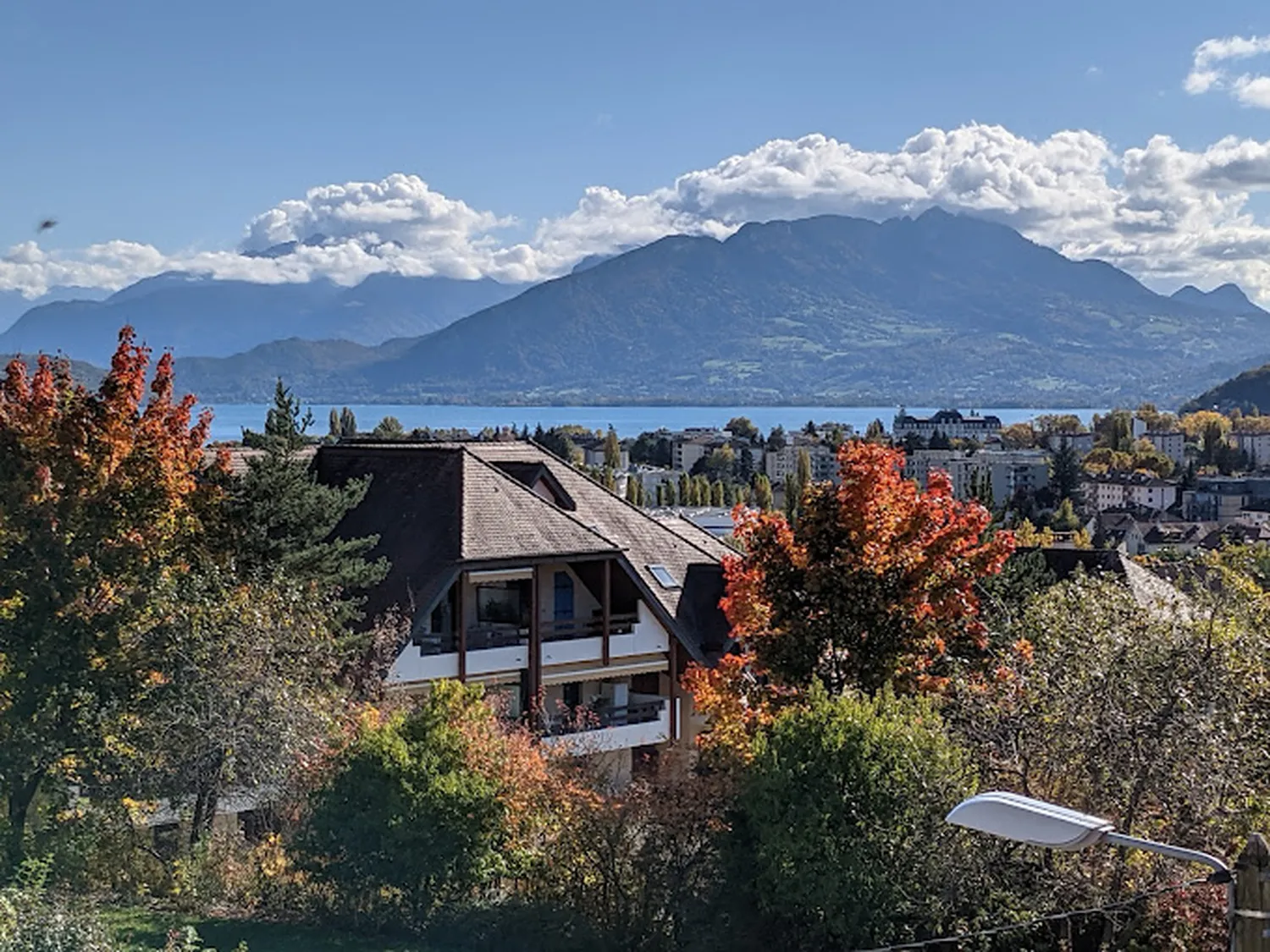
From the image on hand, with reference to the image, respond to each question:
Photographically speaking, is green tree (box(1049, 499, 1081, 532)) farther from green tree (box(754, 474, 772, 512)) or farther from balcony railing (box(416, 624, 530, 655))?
balcony railing (box(416, 624, 530, 655))

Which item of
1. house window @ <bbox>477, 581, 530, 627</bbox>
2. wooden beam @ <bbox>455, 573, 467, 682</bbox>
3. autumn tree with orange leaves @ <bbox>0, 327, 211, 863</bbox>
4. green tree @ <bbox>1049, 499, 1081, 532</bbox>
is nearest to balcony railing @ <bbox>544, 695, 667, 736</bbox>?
wooden beam @ <bbox>455, 573, 467, 682</bbox>

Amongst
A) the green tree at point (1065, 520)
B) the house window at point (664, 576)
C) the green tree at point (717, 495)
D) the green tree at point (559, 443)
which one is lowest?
the green tree at point (1065, 520)

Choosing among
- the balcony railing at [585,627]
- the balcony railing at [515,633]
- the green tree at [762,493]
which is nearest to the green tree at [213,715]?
the balcony railing at [515,633]

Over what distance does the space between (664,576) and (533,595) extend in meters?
4.17

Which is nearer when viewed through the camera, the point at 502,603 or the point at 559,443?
the point at 502,603

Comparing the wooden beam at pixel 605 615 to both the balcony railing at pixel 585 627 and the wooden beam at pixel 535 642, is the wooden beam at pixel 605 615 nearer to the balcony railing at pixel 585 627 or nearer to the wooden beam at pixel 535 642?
the balcony railing at pixel 585 627

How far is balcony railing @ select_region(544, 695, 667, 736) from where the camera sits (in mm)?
25922

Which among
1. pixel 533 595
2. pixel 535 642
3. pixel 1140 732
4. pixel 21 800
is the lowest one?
pixel 21 800

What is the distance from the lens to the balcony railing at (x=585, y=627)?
87.9 ft

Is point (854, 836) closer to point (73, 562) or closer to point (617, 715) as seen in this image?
point (73, 562)

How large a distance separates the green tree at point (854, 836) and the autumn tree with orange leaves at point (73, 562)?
7696mm

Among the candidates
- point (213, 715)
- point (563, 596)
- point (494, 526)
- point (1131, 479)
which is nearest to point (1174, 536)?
point (1131, 479)

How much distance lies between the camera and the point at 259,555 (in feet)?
69.2

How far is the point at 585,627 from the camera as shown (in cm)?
2725
